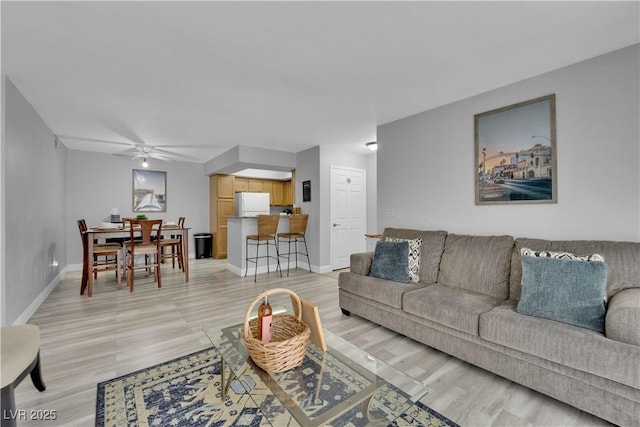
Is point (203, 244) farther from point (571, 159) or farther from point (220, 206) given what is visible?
point (571, 159)

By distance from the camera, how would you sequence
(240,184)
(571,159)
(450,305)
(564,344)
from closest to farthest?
(564,344) → (450,305) → (571,159) → (240,184)

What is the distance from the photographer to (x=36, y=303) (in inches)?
128

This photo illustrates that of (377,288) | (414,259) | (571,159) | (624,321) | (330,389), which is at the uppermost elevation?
(571,159)

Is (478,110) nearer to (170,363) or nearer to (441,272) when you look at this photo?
(441,272)

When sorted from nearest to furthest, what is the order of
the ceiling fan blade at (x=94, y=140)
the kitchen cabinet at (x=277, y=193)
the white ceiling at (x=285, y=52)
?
the white ceiling at (x=285, y=52), the ceiling fan blade at (x=94, y=140), the kitchen cabinet at (x=277, y=193)

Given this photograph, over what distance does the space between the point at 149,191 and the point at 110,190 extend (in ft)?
2.29

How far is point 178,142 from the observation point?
16.3 ft

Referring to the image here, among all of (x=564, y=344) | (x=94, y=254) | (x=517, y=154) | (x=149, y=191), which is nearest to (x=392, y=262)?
(x=564, y=344)

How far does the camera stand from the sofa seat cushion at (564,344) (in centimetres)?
143

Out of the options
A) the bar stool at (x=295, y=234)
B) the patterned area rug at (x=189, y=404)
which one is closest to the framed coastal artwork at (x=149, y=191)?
the bar stool at (x=295, y=234)

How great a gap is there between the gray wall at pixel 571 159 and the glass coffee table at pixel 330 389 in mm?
2085

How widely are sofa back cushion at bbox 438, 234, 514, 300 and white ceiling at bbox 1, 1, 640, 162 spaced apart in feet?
4.97

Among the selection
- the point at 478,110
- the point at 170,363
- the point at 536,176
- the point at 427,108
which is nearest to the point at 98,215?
the point at 170,363

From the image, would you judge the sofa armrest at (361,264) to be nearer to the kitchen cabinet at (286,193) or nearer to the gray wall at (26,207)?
the gray wall at (26,207)
